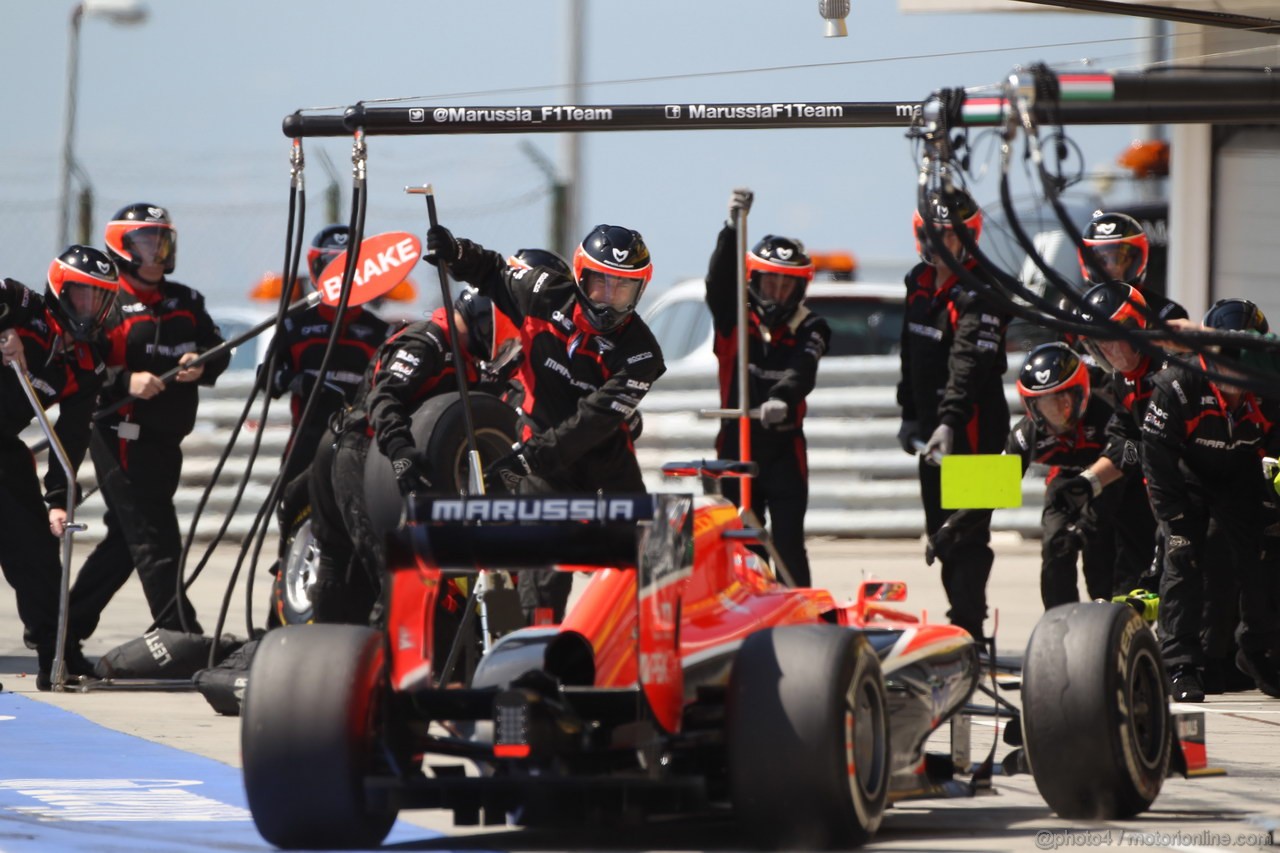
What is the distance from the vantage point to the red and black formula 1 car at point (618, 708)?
518 centimetres

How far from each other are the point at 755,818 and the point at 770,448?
4.93 m

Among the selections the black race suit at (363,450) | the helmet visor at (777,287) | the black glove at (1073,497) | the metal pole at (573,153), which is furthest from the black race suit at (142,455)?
the metal pole at (573,153)

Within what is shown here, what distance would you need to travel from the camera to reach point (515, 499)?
18.0 ft

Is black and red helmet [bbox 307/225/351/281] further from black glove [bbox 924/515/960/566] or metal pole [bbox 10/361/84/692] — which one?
black glove [bbox 924/515/960/566]

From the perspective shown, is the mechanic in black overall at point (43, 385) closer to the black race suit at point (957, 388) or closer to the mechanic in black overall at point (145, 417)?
the mechanic in black overall at point (145, 417)

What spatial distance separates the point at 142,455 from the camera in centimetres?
955

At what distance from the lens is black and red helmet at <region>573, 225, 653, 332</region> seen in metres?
8.28

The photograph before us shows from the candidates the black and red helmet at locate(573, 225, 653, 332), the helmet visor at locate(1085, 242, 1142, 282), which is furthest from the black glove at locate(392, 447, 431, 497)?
the helmet visor at locate(1085, 242, 1142, 282)

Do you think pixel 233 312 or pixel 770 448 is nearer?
pixel 770 448

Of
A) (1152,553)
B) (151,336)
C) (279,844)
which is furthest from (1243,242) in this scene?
(279,844)

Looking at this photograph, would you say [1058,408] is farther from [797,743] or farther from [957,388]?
[797,743]

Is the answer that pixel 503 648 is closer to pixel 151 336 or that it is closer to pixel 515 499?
pixel 515 499

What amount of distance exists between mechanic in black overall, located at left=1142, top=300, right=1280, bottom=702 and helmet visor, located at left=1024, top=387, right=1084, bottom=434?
699 mm

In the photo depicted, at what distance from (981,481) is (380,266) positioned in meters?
2.92
